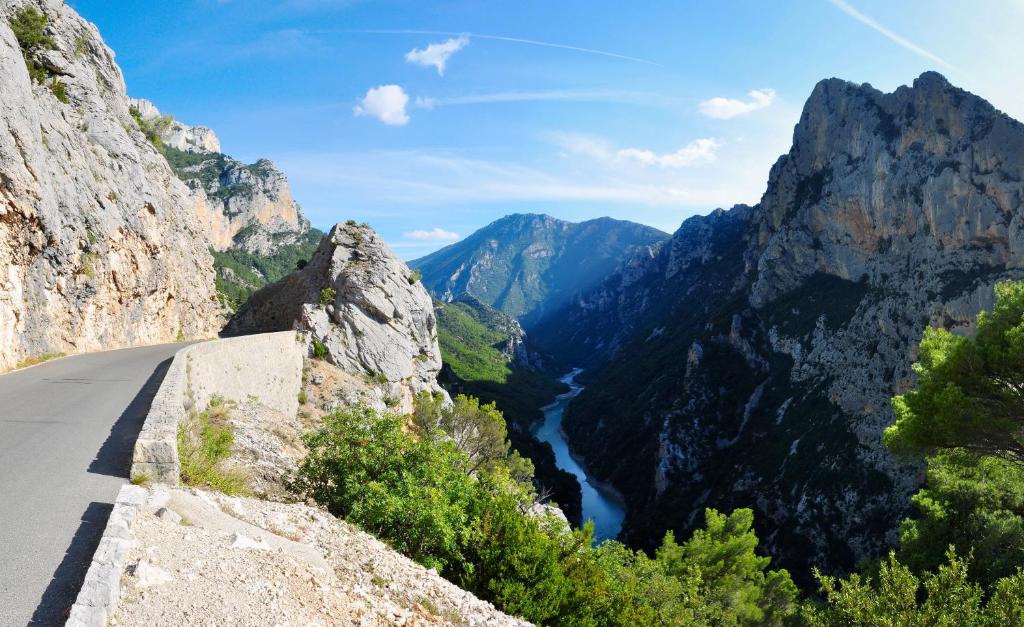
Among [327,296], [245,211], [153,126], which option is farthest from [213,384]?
[245,211]

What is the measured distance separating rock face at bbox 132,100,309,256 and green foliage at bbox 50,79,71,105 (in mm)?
110702

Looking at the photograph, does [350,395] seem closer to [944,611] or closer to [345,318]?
[345,318]

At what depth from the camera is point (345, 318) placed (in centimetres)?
2673

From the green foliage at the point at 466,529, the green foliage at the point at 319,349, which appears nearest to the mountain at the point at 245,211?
the green foliage at the point at 319,349

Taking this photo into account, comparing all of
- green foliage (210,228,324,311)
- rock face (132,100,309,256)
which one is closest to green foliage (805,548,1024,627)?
green foliage (210,228,324,311)

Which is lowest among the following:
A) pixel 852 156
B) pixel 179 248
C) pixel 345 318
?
pixel 345 318

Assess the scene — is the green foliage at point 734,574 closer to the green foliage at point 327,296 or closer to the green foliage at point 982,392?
the green foliage at point 982,392

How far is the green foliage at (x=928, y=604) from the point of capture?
31.4 ft

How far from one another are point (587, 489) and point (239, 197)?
11924 cm

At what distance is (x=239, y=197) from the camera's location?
143 metres

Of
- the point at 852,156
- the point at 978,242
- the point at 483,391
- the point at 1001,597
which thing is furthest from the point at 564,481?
the point at 852,156

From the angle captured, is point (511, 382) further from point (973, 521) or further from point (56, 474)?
point (56, 474)

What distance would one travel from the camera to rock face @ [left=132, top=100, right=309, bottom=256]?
135 metres

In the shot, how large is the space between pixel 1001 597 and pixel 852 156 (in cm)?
8980
